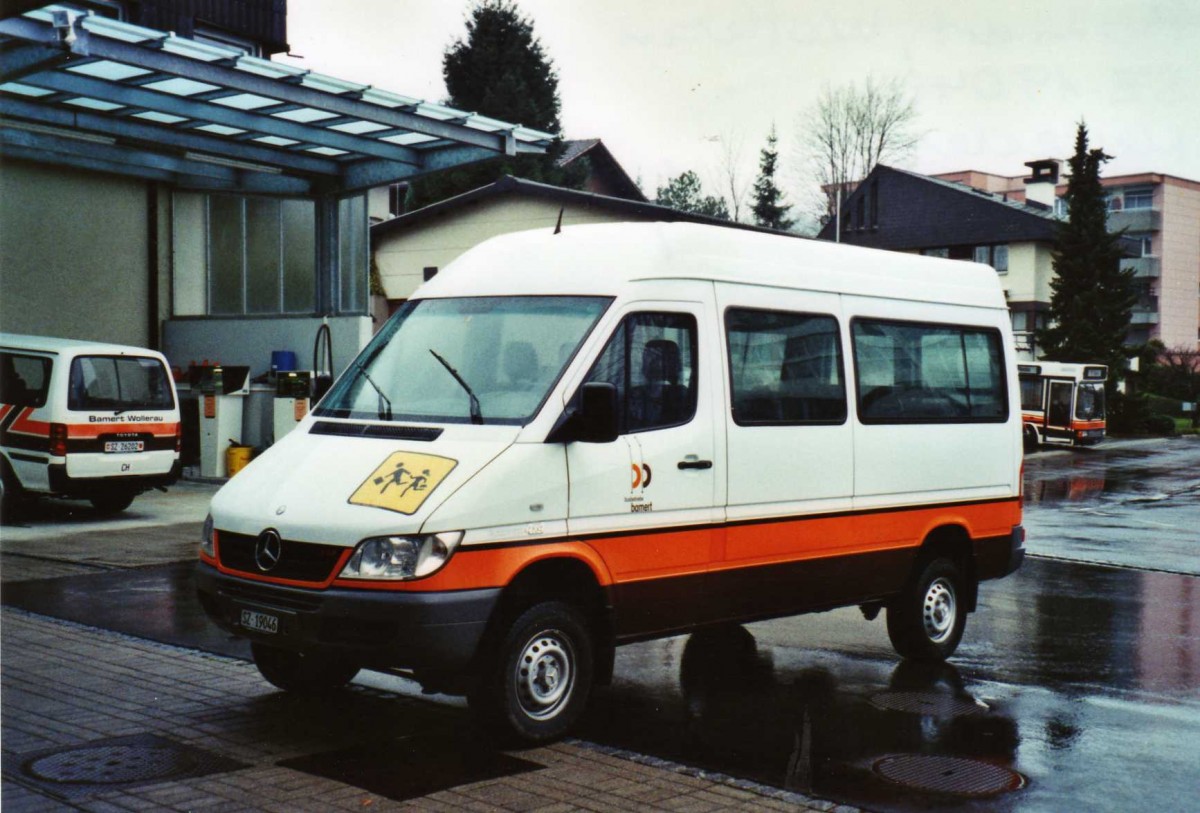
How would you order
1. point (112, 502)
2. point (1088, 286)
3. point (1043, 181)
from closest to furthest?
point (112, 502)
point (1088, 286)
point (1043, 181)

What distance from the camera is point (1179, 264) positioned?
84000mm

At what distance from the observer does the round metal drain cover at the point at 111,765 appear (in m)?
5.74

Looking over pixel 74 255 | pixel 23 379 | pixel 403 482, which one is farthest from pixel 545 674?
pixel 74 255

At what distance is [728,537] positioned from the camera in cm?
738

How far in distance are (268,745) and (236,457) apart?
14.9 meters

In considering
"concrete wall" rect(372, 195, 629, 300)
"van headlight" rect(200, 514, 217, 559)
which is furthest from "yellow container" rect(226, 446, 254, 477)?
"concrete wall" rect(372, 195, 629, 300)

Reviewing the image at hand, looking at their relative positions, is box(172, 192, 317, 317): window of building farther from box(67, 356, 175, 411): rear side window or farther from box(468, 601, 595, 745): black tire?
box(468, 601, 595, 745): black tire

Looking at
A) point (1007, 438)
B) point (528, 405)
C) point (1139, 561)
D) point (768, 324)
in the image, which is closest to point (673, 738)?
point (528, 405)

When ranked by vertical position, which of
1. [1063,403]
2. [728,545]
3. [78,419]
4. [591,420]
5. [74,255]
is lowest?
[728,545]

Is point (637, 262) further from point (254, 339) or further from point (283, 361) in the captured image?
point (254, 339)

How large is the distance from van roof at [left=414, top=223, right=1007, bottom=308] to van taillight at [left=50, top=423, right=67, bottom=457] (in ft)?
28.7

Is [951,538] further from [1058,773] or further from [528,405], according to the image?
[528,405]

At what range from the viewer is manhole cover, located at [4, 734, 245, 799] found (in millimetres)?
5645

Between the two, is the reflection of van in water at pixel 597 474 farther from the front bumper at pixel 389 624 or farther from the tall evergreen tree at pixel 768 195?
the tall evergreen tree at pixel 768 195
